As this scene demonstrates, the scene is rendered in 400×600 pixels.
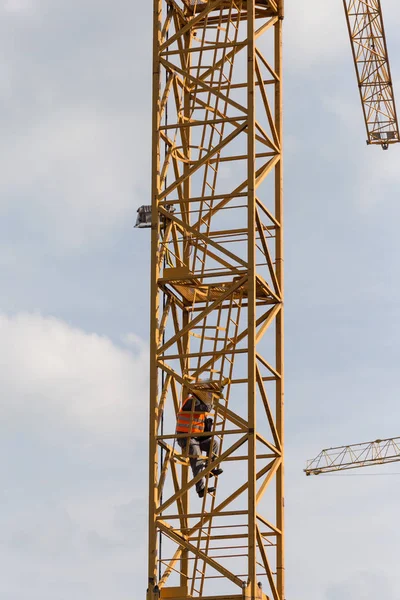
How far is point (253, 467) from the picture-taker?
141ft

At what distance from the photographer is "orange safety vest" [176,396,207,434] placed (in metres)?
44.4

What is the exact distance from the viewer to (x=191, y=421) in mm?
44312

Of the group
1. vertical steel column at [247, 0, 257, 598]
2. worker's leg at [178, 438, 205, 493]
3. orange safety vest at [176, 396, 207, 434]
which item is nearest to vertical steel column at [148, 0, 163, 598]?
orange safety vest at [176, 396, 207, 434]

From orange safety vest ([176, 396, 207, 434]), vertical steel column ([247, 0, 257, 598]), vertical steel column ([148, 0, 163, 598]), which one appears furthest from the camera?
orange safety vest ([176, 396, 207, 434])

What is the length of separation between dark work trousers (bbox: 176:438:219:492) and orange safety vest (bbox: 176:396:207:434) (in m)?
0.30

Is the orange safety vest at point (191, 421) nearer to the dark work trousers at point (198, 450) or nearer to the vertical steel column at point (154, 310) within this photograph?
the dark work trousers at point (198, 450)

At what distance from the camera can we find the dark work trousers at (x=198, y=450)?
1751 inches

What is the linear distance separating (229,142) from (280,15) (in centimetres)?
560

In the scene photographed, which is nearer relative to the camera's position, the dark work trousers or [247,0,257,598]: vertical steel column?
[247,0,257,598]: vertical steel column

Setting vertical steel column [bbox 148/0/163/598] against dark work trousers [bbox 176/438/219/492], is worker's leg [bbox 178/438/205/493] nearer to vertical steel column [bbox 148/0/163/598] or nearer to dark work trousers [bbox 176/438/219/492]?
dark work trousers [bbox 176/438/219/492]

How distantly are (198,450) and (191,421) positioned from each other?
925 mm

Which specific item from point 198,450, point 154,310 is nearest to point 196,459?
point 198,450

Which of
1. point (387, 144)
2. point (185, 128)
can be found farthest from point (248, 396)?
point (387, 144)

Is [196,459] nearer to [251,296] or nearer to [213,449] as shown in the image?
[213,449]
